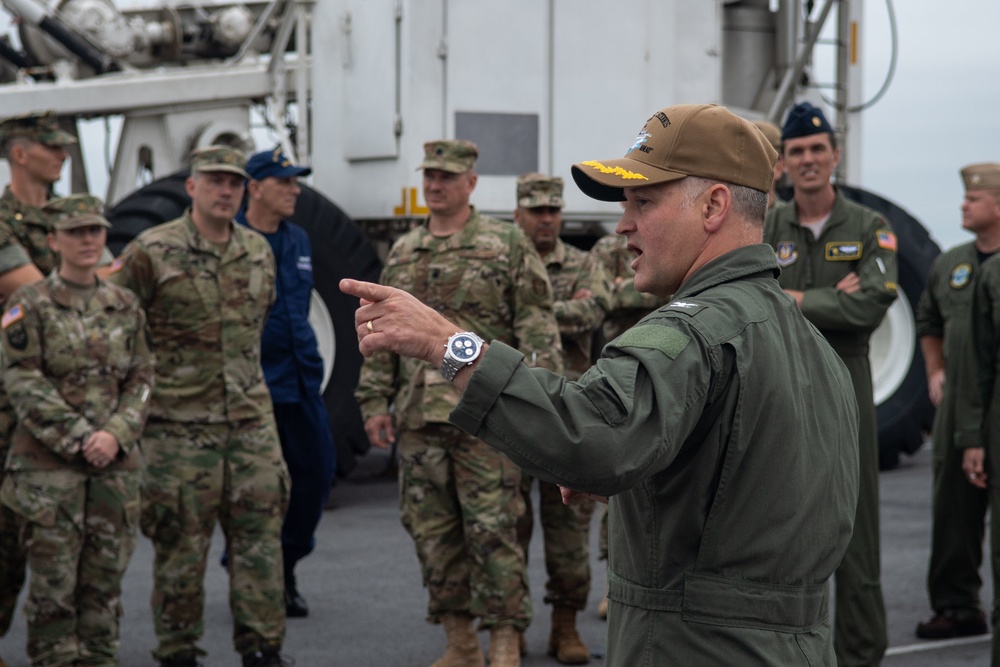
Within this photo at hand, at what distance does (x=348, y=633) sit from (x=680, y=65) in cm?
441

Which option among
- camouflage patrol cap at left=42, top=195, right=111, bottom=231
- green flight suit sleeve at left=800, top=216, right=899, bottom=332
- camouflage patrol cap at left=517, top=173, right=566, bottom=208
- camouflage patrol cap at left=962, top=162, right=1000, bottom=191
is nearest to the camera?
green flight suit sleeve at left=800, top=216, right=899, bottom=332

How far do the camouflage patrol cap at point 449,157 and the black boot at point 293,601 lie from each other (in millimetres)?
1986

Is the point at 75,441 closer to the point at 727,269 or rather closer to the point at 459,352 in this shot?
the point at 459,352

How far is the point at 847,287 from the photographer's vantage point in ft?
14.4

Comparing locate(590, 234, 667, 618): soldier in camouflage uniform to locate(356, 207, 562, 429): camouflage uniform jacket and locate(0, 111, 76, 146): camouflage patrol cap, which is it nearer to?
locate(356, 207, 562, 429): camouflage uniform jacket

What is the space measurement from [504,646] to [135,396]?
160cm

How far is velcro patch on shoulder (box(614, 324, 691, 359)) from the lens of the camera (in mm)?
1900

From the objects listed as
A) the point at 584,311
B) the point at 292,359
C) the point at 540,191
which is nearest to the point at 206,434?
the point at 292,359

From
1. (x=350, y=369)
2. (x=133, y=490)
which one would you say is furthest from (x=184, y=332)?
(x=350, y=369)

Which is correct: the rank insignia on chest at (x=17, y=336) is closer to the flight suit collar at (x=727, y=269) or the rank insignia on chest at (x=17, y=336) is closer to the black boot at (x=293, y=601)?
the black boot at (x=293, y=601)

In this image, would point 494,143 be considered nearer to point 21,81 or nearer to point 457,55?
point 457,55

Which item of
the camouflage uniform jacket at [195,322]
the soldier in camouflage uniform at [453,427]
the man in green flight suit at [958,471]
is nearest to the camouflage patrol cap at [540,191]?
the soldier in camouflage uniform at [453,427]

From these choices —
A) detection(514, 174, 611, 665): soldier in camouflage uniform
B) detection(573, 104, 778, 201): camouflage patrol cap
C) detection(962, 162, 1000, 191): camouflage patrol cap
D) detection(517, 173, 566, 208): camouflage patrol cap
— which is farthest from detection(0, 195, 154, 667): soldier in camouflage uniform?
detection(962, 162, 1000, 191): camouflage patrol cap

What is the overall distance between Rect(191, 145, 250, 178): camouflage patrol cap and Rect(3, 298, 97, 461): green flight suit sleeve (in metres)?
0.86
